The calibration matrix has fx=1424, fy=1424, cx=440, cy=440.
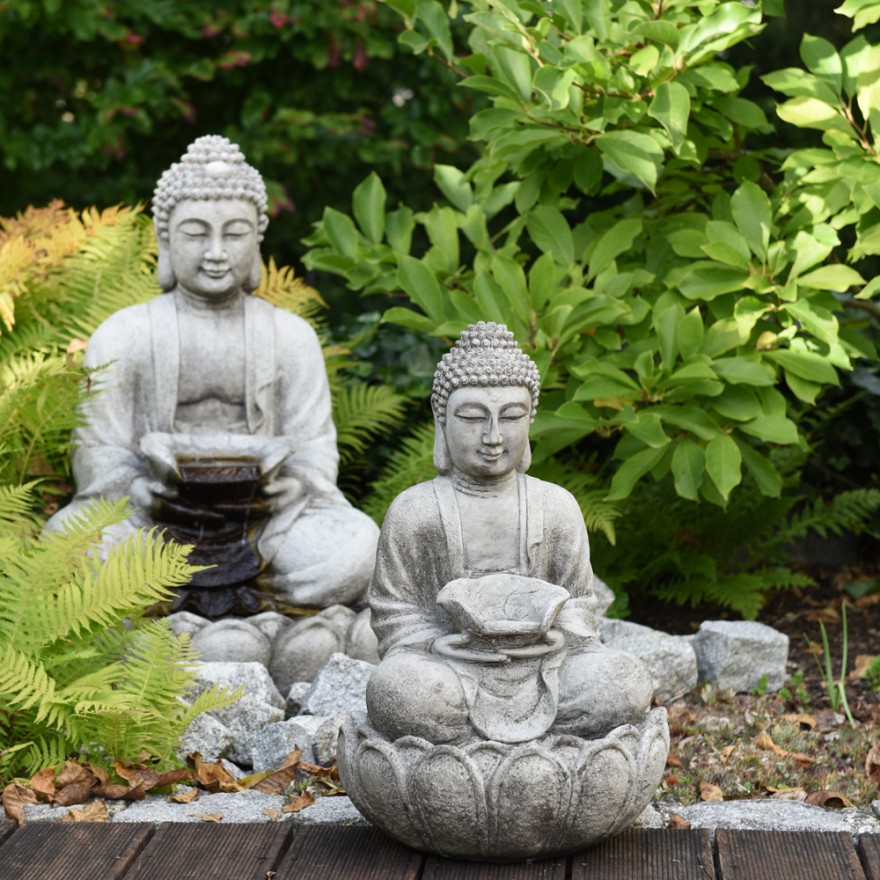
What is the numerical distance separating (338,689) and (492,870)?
59.9 inches

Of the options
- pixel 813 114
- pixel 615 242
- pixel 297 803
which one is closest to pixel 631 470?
pixel 615 242

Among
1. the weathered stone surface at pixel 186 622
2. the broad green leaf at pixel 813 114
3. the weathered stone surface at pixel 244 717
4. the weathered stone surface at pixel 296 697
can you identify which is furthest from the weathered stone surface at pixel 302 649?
the broad green leaf at pixel 813 114

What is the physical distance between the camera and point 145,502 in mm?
5730

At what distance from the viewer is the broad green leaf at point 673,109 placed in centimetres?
503

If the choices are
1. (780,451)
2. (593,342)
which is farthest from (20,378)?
(780,451)

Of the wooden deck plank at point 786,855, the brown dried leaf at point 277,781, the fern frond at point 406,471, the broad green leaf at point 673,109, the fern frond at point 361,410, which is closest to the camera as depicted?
the wooden deck plank at point 786,855

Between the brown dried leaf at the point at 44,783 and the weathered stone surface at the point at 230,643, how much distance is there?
1.07m

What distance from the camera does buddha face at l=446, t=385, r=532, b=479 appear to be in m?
4.02

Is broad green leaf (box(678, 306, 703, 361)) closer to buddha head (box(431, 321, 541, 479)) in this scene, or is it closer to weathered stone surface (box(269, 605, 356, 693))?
buddha head (box(431, 321, 541, 479))

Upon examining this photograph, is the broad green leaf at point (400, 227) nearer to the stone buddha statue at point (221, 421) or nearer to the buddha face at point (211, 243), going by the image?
the stone buddha statue at point (221, 421)

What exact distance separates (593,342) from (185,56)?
4.36m

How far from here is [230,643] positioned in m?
5.47

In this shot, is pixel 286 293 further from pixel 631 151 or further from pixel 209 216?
pixel 631 151

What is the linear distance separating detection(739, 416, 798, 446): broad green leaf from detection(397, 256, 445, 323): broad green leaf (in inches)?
52.3
